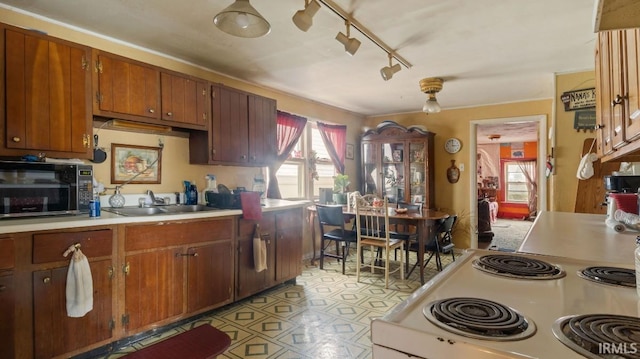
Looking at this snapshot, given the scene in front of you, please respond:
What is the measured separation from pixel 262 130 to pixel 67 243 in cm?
210

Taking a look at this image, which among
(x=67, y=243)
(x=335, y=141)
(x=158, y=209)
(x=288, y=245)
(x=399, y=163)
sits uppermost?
(x=335, y=141)

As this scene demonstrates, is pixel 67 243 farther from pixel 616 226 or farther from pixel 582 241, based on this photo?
pixel 616 226

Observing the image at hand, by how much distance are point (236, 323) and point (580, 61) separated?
398cm

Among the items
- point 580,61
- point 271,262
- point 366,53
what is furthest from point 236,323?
point 580,61

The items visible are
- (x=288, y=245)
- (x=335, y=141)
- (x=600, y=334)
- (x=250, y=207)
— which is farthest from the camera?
(x=335, y=141)

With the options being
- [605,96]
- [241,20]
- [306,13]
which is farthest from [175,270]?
[605,96]

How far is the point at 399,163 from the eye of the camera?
5410 millimetres

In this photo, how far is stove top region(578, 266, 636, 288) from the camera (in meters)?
0.95

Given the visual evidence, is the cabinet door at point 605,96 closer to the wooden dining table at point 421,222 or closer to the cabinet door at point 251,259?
the wooden dining table at point 421,222

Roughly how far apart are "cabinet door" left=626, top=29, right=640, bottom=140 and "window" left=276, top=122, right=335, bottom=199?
3.67 meters

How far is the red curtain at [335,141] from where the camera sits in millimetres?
5062

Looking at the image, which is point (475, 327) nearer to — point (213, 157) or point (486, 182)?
point (213, 157)

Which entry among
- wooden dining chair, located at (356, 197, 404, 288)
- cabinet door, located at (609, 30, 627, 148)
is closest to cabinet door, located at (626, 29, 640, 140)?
cabinet door, located at (609, 30, 627, 148)

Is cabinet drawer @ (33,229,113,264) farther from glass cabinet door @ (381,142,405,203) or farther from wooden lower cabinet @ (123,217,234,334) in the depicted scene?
glass cabinet door @ (381,142,405,203)
